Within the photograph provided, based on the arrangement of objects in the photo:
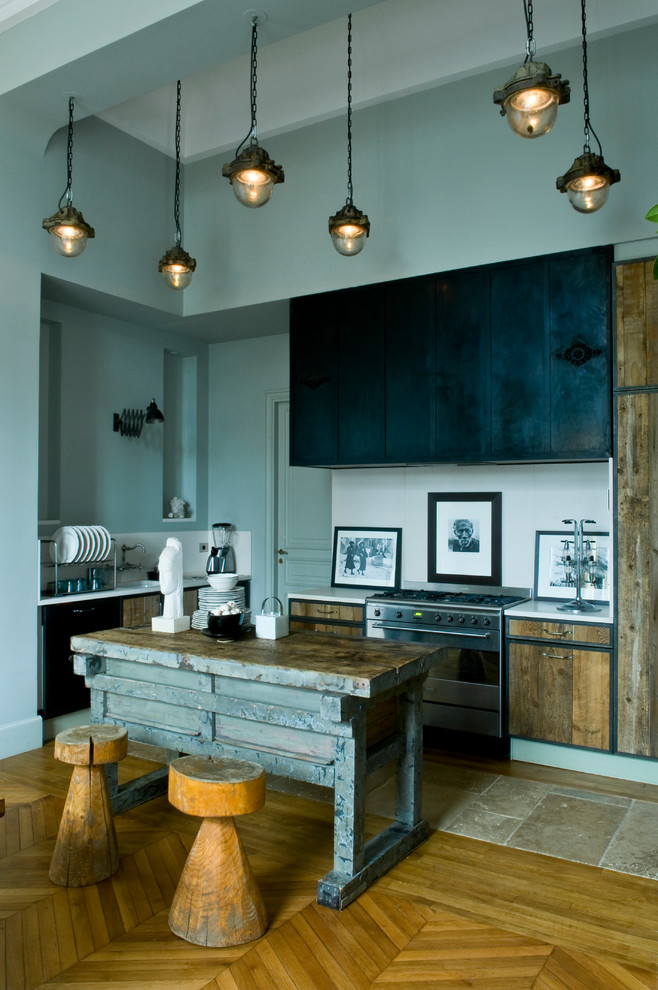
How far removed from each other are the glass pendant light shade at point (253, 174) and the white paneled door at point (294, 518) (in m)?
3.45

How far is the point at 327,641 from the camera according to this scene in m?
3.73

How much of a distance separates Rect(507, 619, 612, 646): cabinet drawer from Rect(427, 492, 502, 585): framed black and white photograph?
2.41 feet

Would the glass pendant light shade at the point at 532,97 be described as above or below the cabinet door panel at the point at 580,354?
above

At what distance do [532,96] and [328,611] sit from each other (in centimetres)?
370

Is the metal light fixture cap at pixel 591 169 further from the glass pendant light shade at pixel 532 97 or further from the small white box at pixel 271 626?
the small white box at pixel 271 626

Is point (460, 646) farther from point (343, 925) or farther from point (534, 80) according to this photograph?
point (534, 80)

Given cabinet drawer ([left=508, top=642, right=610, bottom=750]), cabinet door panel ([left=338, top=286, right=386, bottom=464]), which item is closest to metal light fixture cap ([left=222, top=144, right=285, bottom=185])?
cabinet door panel ([left=338, top=286, right=386, bottom=464])

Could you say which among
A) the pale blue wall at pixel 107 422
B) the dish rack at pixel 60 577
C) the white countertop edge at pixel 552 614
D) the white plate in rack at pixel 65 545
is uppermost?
the pale blue wall at pixel 107 422

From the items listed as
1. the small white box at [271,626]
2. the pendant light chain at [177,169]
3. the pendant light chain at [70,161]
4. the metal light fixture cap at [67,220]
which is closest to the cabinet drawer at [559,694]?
the small white box at [271,626]

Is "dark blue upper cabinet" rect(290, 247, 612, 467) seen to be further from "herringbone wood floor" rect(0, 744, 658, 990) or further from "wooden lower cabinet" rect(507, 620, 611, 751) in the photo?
"herringbone wood floor" rect(0, 744, 658, 990)

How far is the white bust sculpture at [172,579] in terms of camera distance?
156 inches

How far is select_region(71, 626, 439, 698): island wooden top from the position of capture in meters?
3.06

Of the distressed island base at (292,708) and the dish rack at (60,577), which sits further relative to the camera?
the dish rack at (60,577)

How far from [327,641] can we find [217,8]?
3.26 meters
